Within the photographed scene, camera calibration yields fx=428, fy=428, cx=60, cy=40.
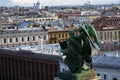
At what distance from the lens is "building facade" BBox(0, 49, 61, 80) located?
5225cm

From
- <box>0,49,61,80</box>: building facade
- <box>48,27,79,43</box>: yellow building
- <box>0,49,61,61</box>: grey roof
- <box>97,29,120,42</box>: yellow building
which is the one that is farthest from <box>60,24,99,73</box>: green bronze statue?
<box>97,29,120,42</box>: yellow building

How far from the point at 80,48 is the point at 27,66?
4324 cm

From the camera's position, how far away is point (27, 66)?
188ft

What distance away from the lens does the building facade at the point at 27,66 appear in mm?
52250

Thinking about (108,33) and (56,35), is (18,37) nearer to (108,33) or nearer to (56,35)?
(56,35)

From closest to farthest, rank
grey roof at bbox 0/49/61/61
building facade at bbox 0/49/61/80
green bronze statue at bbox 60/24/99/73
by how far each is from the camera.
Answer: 1. green bronze statue at bbox 60/24/99/73
2. grey roof at bbox 0/49/61/61
3. building facade at bbox 0/49/61/80

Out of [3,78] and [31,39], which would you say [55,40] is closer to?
[31,39]

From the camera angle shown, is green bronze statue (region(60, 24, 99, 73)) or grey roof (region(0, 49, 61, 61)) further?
grey roof (region(0, 49, 61, 61))

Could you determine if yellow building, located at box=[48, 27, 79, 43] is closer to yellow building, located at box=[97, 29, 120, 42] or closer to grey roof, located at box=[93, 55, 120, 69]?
yellow building, located at box=[97, 29, 120, 42]

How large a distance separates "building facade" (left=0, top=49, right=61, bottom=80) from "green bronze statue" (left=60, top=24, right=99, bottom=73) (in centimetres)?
3499

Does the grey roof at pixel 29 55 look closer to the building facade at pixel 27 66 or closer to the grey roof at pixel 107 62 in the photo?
the building facade at pixel 27 66

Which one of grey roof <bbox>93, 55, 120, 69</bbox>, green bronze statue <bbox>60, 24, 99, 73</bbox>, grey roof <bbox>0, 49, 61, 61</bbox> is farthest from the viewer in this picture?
grey roof <bbox>0, 49, 61, 61</bbox>

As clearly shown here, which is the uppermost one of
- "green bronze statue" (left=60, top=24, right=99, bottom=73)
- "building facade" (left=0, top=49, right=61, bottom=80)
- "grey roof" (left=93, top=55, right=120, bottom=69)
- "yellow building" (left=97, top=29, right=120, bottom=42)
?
"green bronze statue" (left=60, top=24, right=99, bottom=73)

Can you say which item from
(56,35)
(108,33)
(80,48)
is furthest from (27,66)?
(80,48)
